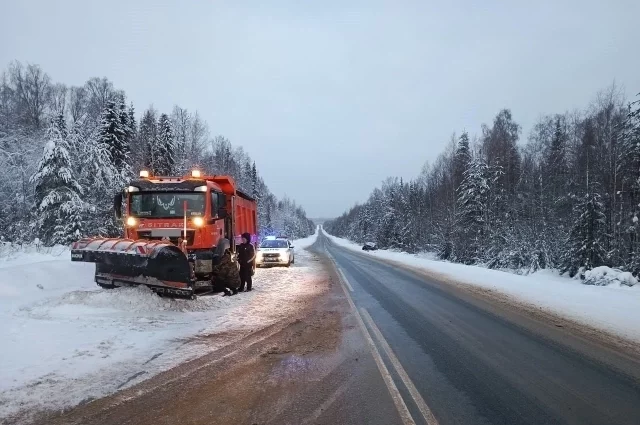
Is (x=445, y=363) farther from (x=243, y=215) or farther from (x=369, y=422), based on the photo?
(x=243, y=215)

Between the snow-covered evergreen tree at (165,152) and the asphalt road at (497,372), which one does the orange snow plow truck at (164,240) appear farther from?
the snow-covered evergreen tree at (165,152)

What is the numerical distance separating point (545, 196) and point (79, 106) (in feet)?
194

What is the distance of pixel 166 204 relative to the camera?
12.3 m

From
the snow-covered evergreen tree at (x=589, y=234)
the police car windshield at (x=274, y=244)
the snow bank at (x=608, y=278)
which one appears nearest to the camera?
the snow bank at (x=608, y=278)

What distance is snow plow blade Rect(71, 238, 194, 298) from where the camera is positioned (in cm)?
991

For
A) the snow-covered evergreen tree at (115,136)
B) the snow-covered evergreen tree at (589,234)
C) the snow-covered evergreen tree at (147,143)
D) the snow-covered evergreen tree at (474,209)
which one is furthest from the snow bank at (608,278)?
the snow-covered evergreen tree at (147,143)

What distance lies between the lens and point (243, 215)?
18359mm

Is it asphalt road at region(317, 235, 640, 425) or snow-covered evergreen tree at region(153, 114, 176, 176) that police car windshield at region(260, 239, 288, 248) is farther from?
snow-covered evergreen tree at region(153, 114, 176, 176)

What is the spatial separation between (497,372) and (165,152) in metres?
41.8

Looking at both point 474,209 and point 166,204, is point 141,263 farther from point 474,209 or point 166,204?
point 474,209

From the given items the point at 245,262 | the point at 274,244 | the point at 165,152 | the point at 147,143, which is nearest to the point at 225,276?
the point at 245,262

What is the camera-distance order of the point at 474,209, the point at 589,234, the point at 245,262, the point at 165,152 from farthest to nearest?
the point at 165,152
the point at 474,209
the point at 589,234
the point at 245,262

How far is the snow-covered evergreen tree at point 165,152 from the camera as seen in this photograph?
4225 cm

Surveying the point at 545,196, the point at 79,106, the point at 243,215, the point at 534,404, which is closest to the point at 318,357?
the point at 534,404
